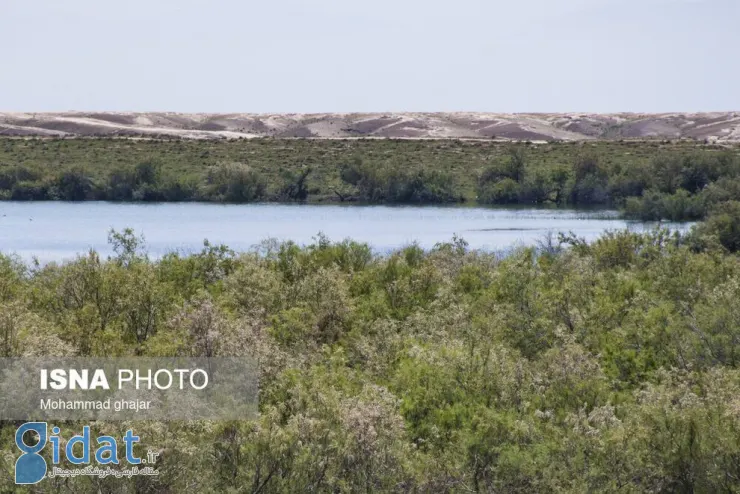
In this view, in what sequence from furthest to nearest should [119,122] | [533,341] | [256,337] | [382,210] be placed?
[119,122], [382,210], [533,341], [256,337]

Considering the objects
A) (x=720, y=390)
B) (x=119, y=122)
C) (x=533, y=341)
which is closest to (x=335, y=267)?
(x=533, y=341)

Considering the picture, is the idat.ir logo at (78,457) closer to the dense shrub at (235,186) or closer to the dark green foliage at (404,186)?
the dense shrub at (235,186)

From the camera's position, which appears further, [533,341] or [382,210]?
[382,210]

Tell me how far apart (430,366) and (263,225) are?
1701 inches

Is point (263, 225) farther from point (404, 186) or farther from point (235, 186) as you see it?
point (404, 186)

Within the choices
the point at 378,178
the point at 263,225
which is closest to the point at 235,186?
the point at 378,178

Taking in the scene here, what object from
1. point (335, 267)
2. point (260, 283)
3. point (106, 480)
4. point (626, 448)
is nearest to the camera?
point (106, 480)

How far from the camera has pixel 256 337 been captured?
2008cm

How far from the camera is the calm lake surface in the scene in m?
51.9

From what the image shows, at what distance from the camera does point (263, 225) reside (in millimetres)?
61750

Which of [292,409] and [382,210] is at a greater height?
[292,409]

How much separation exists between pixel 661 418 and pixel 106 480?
24.3ft

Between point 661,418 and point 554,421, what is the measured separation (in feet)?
7.21

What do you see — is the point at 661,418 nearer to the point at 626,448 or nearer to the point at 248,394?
the point at 626,448
